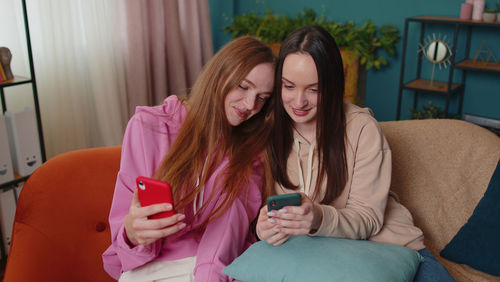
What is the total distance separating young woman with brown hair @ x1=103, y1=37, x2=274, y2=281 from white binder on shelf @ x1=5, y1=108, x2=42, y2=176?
115cm

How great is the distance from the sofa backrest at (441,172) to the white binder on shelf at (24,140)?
5.57 feet

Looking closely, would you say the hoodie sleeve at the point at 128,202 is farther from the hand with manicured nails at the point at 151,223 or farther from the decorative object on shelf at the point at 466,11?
the decorative object on shelf at the point at 466,11

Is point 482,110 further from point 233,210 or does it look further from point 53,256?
point 53,256

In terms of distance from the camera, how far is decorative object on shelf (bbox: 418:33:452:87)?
140 inches

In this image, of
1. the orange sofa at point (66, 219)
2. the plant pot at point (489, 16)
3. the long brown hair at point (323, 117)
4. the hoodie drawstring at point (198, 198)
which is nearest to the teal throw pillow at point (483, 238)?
the long brown hair at point (323, 117)

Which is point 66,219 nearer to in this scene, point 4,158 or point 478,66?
point 4,158

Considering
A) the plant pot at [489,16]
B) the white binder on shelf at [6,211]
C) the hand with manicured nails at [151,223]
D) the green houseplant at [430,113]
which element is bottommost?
the white binder on shelf at [6,211]

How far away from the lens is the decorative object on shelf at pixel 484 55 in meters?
3.52

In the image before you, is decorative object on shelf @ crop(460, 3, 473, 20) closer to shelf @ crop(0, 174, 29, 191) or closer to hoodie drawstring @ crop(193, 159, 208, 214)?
hoodie drawstring @ crop(193, 159, 208, 214)

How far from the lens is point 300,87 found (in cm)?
123

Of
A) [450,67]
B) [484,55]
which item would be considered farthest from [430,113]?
[484,55]

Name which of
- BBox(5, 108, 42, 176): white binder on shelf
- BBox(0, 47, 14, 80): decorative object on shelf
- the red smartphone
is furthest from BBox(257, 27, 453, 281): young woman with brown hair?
BBox(0, 47, 14, 80): decorative object on shelf

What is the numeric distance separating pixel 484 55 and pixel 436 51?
37 centimetres

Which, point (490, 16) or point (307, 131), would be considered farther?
point (490, 16)
